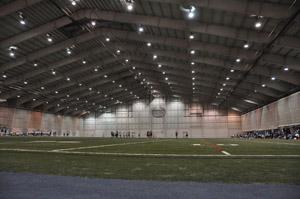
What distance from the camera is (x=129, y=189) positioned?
13.2 feet

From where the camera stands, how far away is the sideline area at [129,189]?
359 cm

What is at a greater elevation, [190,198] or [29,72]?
[29,72]

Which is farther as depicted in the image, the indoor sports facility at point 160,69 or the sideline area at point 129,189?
the indoor sports facility at point 160,69

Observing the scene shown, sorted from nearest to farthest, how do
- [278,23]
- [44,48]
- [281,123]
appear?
1. [278,23]
2. [44,48]
3. [281,123]

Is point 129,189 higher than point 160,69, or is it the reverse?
point 160,69

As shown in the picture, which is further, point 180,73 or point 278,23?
point 180,73

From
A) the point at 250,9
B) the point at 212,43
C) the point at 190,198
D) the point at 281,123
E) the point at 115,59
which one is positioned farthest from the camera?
the point at 281,123

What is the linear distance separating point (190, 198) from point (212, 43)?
30398mm

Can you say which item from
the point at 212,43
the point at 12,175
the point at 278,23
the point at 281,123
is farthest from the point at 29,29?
the point at 281,123

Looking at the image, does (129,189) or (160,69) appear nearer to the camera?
(129,189)

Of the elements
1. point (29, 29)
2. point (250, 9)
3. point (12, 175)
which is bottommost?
point (12, 175)

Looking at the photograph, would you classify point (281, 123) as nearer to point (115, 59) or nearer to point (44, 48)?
point (115, 59)

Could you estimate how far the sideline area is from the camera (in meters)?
3.59

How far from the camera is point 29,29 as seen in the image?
32594mm
